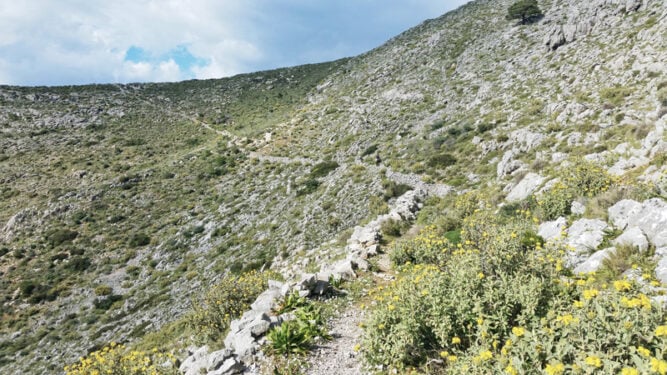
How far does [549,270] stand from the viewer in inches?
219

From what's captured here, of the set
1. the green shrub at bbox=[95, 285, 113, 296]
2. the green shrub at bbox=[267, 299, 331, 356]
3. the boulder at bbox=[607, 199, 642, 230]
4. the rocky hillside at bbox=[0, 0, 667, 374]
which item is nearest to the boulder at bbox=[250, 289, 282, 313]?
the green shrub at bbox=[267, 299, 331, 356]

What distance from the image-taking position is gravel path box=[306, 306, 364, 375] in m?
6.59

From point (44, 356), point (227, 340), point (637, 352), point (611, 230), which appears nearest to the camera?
point (637, 352)

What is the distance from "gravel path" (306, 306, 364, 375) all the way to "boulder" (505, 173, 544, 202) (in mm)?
9585

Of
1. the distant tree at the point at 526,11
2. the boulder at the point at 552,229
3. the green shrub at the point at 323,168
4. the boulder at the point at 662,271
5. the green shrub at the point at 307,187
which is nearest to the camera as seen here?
the boulder at the point at 662,271

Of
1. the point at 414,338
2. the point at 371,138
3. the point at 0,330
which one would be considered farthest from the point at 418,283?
the point at 371,138

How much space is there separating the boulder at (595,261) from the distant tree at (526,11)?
5982 centimetres

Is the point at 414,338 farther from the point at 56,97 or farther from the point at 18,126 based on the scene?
the point at 56,97

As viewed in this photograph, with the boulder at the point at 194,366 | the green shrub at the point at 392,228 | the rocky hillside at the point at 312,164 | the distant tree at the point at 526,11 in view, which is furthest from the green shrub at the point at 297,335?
the distant tree at the point at 526,11

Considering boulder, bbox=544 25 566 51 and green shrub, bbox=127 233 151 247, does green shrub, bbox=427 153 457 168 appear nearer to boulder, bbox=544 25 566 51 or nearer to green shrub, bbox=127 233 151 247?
boulder, bbox=544 25 566 51

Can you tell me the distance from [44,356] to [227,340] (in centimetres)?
2346

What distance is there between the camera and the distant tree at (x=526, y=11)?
174ft

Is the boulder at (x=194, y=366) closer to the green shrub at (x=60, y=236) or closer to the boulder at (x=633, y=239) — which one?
the boulder at (x=633, y=239)

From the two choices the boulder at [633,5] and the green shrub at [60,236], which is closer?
the boulder at [633,5]
